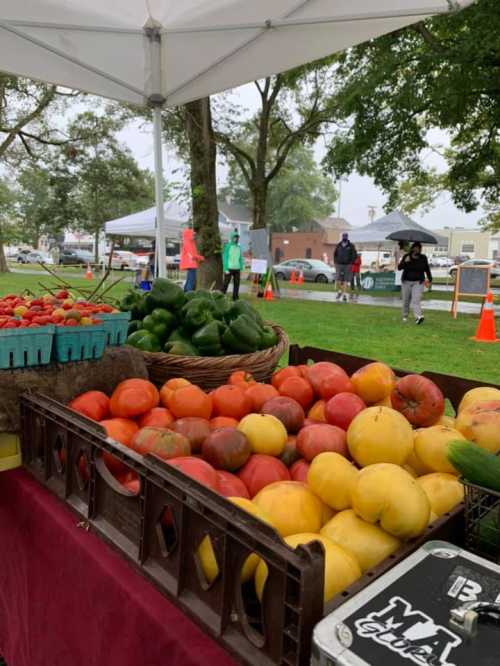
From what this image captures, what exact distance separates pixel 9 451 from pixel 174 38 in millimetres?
2981

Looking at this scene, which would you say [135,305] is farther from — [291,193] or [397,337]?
[291,193]

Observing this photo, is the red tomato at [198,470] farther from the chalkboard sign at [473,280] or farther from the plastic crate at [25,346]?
the chalkboard sign at [473,280]

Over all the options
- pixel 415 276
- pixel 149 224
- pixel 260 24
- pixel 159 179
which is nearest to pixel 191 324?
pixel 159 179

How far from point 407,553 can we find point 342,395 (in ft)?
2.38

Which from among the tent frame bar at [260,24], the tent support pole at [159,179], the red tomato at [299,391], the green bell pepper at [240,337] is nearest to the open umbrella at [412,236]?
the tent support pole at [159,179]

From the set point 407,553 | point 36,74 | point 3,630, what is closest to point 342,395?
point 407,553

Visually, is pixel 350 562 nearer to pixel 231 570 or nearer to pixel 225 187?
pixel 231 570

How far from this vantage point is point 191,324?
2.57m

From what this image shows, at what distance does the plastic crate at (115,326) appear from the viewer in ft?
6.29

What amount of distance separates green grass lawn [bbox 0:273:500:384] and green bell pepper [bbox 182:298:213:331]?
148 centimetres

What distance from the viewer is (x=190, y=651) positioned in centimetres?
91

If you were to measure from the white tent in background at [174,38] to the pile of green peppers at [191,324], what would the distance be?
4.72ft

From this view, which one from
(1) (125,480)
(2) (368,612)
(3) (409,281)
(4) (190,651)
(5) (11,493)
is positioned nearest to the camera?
(2) (368,612)

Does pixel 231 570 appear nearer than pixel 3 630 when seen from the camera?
Yes
